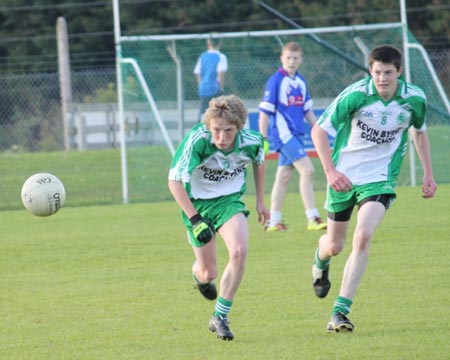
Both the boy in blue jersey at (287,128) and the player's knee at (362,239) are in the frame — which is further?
A: the boy in blue jersey at (287,128)

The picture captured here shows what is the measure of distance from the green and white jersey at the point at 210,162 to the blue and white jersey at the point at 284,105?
5.50 m

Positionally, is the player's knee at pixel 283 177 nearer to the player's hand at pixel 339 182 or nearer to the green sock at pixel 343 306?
the player's hand at pixel 339 182

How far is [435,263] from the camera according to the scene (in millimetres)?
9539

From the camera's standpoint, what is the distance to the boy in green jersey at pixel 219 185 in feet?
22.3

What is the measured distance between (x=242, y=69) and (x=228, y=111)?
38.3 feet

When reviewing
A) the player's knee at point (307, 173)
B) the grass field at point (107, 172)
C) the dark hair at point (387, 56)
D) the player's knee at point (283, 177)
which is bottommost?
the grass field at point (107, 172)

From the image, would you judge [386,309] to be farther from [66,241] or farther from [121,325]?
[66,241]

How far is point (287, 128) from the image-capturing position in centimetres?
1275

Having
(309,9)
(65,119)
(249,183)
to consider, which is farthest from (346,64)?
(309,9)

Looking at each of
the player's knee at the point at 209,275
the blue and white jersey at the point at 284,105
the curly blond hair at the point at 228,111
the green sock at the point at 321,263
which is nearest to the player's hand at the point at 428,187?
the green sock at the point at 321,263

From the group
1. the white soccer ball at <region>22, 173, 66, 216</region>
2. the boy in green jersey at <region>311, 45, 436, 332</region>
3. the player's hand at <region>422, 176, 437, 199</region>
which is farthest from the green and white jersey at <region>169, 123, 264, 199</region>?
the white soccer ball at <region>22, 173, 66, 216</region>

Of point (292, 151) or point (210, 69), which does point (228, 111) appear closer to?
point (292, 151)

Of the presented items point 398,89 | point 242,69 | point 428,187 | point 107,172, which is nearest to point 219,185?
point 398,89

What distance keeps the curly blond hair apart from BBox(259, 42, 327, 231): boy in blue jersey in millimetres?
5615
